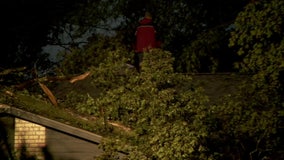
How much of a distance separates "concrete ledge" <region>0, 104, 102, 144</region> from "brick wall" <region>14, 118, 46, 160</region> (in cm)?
28

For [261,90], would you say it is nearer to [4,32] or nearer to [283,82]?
[283,82]

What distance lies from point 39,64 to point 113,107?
14.4m

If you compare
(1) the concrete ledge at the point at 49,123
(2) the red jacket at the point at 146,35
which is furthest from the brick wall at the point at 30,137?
(2) the red jacket at the point at 146,35

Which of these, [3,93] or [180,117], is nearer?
[180,117]

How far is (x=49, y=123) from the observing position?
10109 millimetres

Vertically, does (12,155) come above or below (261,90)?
below

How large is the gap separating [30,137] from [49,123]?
660 millimetres

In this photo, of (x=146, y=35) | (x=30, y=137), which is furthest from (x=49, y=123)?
(x=146, y=35)

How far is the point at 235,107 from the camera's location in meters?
9.94

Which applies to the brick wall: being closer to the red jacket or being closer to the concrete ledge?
the concrete ledge

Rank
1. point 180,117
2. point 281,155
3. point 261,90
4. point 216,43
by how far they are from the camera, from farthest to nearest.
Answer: point 216,43 → point 281,155 → point 261,90 → point 180,117

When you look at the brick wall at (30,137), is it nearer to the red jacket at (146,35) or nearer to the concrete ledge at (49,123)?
the concrete ledge at (49,123)

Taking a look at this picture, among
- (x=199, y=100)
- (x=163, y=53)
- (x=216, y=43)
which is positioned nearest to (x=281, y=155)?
(x=199, y=100)

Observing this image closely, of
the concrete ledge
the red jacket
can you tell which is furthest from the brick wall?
the red jacket
